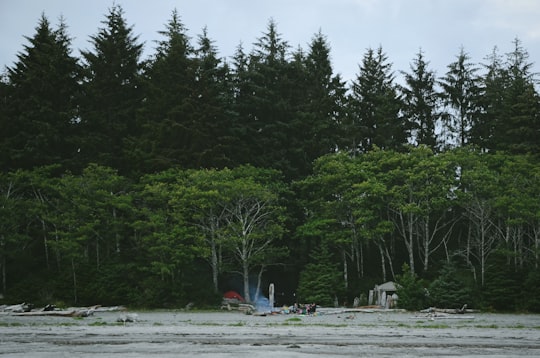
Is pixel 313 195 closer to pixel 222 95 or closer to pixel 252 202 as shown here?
pixel 252 202

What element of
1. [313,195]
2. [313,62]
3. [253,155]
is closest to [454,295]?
[313,195]

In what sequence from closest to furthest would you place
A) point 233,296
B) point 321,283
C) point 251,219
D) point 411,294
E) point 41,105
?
point 411,294
point 321,283
point 251,219
point 233,296
point 41,105

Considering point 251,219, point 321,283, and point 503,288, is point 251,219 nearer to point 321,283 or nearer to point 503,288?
point 321,283

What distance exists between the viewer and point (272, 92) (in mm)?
46000

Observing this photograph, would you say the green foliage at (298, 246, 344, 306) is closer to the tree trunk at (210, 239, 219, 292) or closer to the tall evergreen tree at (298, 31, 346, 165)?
the tree trunk at (210, 239, 219, 292)

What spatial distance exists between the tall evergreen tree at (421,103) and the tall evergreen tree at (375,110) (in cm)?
103

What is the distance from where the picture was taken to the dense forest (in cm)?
3416

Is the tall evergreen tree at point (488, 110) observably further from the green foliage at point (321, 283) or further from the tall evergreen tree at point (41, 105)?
the tall evergreen tree at point (41, 105)

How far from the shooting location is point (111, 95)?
4666 cm

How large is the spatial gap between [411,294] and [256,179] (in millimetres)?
12280

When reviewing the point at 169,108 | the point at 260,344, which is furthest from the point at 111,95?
the point at 260,344

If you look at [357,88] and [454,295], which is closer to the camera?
[454,295]

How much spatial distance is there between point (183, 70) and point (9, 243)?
1874 centimetres

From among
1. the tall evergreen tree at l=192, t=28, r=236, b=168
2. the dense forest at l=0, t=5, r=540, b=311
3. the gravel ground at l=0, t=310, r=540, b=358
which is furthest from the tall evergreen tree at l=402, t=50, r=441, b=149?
the gravel ground at l=0, t=310, r=540, b=358
